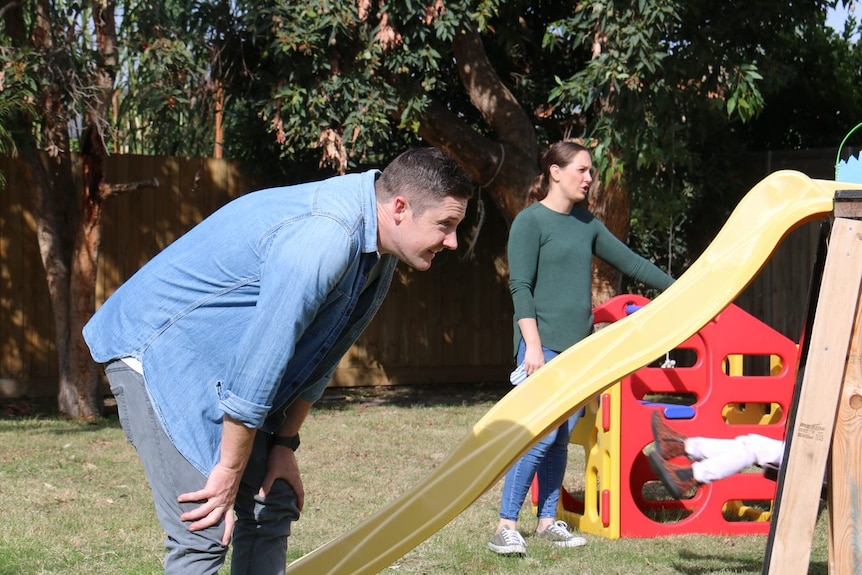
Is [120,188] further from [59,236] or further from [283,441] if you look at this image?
[283,441]

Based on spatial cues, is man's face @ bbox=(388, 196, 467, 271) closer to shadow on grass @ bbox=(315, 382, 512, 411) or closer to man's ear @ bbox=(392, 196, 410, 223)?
man's ear @ bbox=(392, 196, 410, 223)

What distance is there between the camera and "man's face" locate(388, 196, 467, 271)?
2.61 meters

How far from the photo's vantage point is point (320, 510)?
5.56m

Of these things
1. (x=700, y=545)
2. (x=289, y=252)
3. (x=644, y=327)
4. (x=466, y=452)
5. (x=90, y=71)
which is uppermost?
(x=90, y=71)

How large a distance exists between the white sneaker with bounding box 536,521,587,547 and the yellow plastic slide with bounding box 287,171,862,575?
166cm

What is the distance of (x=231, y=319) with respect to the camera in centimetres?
262

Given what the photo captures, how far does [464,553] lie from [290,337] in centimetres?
255

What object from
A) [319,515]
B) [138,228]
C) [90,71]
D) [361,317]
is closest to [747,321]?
[319,515]

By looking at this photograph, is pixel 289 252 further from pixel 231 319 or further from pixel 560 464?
pixel 560 464

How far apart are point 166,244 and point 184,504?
306 inches

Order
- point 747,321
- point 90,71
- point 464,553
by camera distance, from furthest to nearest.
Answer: point 90,71
point 747,321
point 464,553

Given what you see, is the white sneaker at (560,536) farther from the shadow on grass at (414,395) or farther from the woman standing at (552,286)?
the shadow on grass at (414,395)

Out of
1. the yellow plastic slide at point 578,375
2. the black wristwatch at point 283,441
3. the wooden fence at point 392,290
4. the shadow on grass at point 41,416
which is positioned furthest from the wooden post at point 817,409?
the wooden fence at point 392,290

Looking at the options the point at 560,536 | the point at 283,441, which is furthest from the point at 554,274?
the point at 283,441
